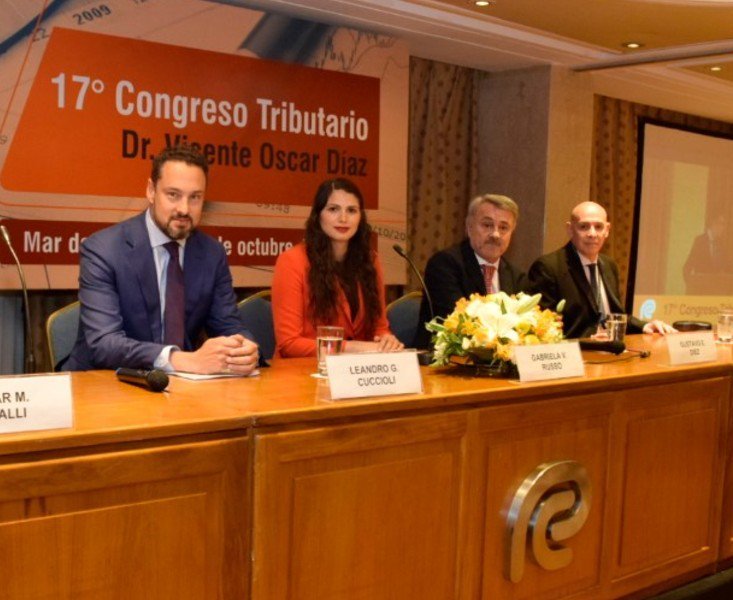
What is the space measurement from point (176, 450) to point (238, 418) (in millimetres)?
124

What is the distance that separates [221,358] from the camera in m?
1.95

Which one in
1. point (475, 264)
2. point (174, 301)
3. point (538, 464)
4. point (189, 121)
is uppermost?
point (189, 121)

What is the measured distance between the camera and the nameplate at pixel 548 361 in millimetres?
2012

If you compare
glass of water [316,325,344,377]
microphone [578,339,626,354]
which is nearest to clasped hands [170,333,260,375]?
glass of water [316,325,344,377]

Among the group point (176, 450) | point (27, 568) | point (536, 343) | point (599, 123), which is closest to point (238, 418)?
point (176, 450)

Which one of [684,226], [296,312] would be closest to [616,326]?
[296,312]

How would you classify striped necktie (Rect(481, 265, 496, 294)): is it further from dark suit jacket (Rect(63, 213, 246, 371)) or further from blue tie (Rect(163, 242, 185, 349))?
blue tie (Rect(163, 242, 185, 349))

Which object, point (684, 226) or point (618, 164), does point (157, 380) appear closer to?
point (618, 164)

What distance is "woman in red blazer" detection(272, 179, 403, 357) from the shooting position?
9.20 feet

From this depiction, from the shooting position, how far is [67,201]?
3537 millimetres

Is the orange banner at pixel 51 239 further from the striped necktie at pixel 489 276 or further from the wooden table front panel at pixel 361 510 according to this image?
the wooden table front panel at pixel 361 510

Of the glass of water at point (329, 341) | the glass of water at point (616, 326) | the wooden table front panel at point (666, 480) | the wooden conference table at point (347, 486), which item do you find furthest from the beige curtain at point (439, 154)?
the glass of water at point (329, 341)

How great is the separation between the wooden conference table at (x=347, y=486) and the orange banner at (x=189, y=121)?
5.65ft

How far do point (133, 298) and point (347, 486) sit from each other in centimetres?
95
